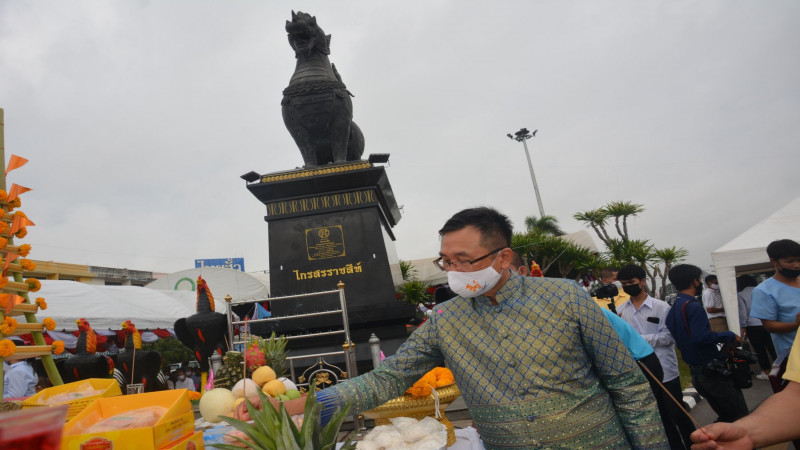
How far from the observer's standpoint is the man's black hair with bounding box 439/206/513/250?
2.18 m

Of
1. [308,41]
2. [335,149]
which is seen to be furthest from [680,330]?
[308,41]

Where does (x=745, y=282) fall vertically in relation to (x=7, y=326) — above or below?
below

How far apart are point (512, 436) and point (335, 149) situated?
644 centimetres

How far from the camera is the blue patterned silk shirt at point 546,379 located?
1.83 m

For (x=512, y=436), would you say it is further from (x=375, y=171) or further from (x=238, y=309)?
(x=375, y=171)

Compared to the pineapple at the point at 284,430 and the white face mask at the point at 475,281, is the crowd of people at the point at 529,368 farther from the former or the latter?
the pineapple at the point at 284,430

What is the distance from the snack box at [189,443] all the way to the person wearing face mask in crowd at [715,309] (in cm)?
956

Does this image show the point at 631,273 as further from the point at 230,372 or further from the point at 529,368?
the point at 230,372

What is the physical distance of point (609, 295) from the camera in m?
4.62

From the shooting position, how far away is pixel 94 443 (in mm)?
1580

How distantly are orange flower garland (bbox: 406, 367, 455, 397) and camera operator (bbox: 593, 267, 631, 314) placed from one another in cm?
116

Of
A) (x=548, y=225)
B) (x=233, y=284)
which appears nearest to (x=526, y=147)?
(x=548, y=225)

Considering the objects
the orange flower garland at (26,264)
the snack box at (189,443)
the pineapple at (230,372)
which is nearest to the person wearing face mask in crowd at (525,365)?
the snack box at (189,443)

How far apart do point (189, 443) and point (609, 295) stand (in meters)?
4.12
